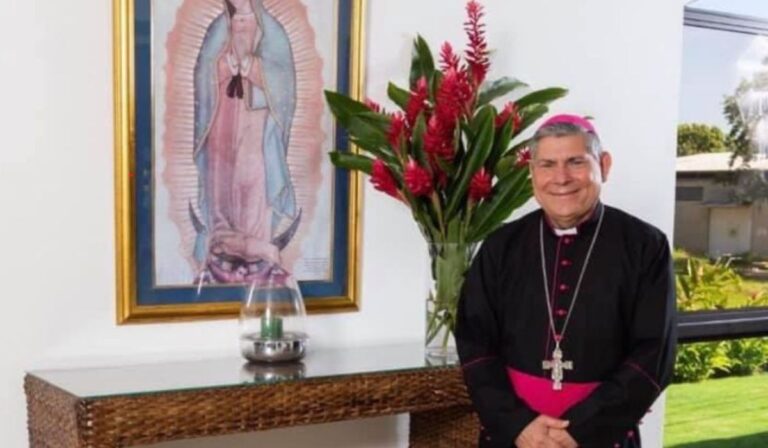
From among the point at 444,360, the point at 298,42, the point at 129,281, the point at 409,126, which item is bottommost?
the point at 444,360

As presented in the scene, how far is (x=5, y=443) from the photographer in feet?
7.08

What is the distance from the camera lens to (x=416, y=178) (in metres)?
2.27

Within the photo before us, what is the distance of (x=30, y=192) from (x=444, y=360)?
1031 mm

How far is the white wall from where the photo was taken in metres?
2.13

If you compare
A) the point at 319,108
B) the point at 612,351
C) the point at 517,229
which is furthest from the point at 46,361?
the point at 612,351

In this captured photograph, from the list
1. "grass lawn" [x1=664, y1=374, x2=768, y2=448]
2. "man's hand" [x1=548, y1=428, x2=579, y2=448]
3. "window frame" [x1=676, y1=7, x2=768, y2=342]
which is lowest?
"grass lawn" [x1=664, y1=374, x2=768, y2=448]

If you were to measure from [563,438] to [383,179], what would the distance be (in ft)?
2.37

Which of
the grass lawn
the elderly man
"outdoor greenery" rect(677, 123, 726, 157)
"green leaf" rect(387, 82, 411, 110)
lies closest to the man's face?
the elderly man

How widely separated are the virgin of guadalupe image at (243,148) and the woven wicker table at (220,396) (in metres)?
0.27

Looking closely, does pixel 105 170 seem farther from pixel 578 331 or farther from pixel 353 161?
pixel 578 331

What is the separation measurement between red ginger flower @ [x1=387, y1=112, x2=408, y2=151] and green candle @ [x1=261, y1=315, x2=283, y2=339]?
1.62 feet

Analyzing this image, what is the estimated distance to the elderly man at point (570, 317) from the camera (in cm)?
201

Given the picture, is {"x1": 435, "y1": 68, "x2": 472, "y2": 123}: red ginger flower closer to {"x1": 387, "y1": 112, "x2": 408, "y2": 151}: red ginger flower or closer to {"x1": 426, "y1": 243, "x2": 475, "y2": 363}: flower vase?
{"x1": 387, "y1": 112, "x2": 408, "y2": 151}: red ginger flower

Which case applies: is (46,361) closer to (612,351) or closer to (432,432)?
(432,432)
